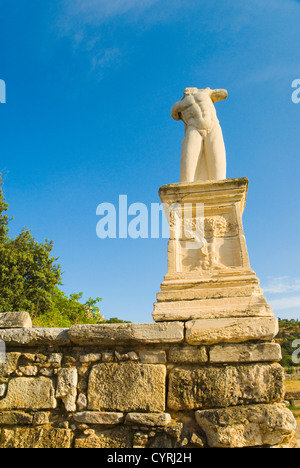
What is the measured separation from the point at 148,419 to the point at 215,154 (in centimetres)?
300

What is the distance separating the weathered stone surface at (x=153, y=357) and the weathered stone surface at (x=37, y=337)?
71cm

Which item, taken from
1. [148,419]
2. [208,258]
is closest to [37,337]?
[148,419]

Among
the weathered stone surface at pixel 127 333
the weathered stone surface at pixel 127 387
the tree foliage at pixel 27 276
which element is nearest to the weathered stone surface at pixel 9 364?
the weathered stone surface at pixel 127 333

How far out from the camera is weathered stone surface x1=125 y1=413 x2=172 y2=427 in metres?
2.62

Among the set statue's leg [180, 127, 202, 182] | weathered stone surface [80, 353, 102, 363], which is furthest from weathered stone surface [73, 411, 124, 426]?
statue's leg [180, 127, 202, 182]

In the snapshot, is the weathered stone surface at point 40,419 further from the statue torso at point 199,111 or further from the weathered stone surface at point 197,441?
the statue torso at point 199,111

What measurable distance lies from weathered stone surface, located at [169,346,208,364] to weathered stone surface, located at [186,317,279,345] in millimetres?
61

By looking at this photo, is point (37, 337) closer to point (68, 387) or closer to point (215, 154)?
point (68, 387)

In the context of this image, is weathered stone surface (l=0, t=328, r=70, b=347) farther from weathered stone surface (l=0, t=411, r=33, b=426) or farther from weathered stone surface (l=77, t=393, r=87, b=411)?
weathered stone surface (l=0, t=411, r=33, b=426)

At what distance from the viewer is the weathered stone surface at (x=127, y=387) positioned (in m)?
2.74

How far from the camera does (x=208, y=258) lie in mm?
3518
